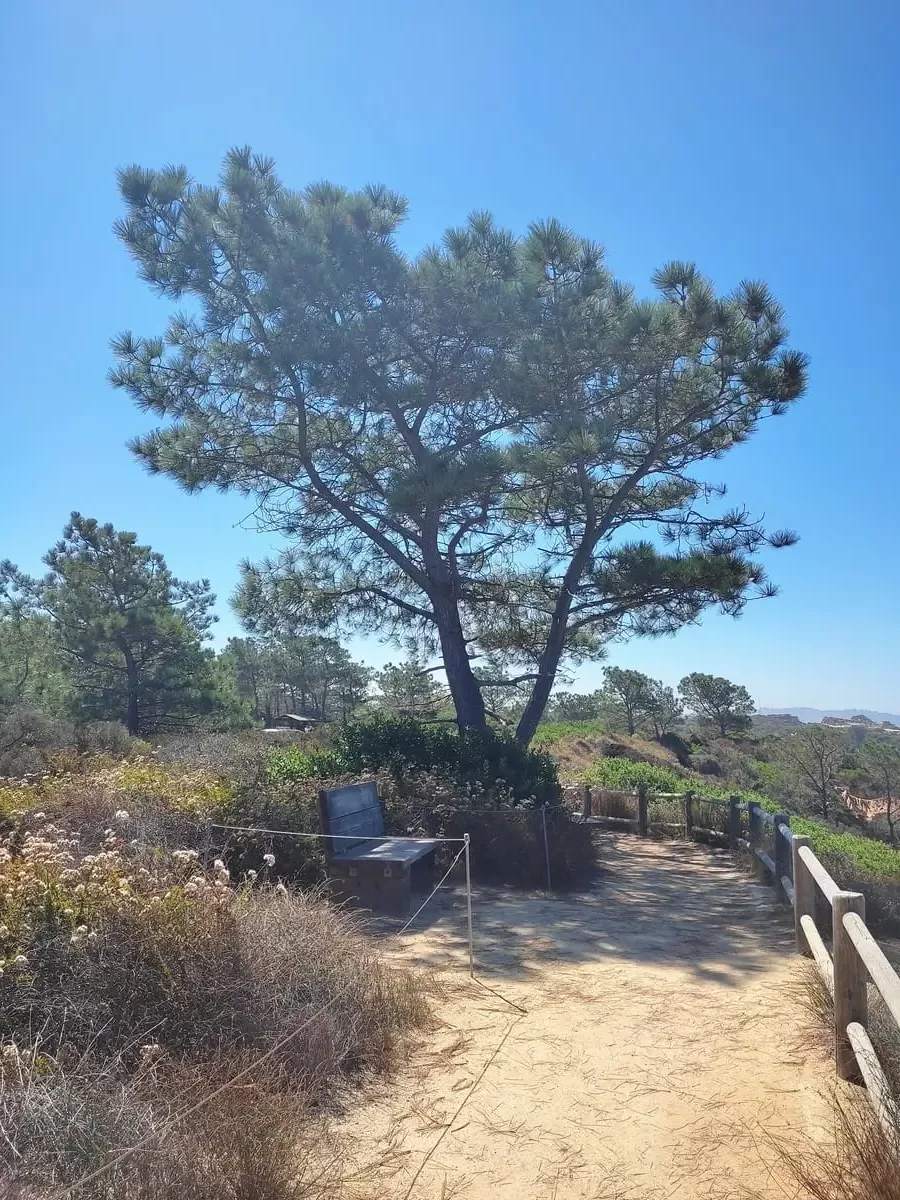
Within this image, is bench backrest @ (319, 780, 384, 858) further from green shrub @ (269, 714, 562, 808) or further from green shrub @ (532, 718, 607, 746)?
green shrub @ (532, 718, 607, 746)

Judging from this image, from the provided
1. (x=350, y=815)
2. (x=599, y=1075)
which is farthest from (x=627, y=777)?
(x=599, y=1075)

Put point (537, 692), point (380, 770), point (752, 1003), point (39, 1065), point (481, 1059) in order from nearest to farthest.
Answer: point (39, 1065) < point (481, 1059) < point (752, 1003) < point (380, 770) < point (537, 692)

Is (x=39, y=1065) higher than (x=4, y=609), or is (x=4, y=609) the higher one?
(x=4, y=609)

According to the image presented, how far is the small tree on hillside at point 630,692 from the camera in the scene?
40125 millimetres

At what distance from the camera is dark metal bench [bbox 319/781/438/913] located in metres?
7.72

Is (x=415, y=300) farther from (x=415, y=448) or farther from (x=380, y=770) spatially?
(x=380, y=770)

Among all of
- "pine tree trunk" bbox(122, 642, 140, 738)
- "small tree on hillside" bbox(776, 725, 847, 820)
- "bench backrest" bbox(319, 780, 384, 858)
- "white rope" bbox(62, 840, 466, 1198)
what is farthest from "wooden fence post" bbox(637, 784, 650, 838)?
"small tree on hillside" bbox(776, 725, 847, 820)

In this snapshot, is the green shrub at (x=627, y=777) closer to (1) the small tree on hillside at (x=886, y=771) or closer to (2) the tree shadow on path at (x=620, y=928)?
(2) the tree shadow on path at (x=620, y=928)

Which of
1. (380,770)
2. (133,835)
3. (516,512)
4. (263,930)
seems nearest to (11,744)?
(380,770)

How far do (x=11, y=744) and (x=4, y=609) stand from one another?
12549mm

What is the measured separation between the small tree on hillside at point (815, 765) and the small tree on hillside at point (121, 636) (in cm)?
1799

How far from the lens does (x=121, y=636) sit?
69.7ft

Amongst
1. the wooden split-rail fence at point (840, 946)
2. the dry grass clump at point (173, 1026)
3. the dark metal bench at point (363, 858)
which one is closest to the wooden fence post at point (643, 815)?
the wooden split-rail fence at point (840, 946)

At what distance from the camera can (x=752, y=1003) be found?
5.48m
